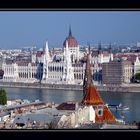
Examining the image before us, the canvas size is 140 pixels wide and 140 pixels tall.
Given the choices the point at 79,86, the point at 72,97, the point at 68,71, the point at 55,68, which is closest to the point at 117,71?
the point at 68,71

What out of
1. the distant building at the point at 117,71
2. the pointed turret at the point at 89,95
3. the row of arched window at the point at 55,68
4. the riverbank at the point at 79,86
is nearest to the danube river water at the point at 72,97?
the riverbank at the point at 79,86

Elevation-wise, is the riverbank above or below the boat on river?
above

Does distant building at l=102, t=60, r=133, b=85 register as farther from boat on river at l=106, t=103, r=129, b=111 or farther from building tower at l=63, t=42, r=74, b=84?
boat on river at l=106, t=103, r=129, b=111

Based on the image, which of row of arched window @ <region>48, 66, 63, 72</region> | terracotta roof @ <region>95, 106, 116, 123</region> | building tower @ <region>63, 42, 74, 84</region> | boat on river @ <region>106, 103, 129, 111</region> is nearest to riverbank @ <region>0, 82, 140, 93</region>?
building tower @ <region>63, 42, 74, 84</region>

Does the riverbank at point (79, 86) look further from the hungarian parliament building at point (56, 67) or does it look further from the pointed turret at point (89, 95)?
the pointed turret at point (89, 95)

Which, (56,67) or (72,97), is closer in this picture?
(72,97)

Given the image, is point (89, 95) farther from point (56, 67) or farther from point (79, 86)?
point (56, 67)
